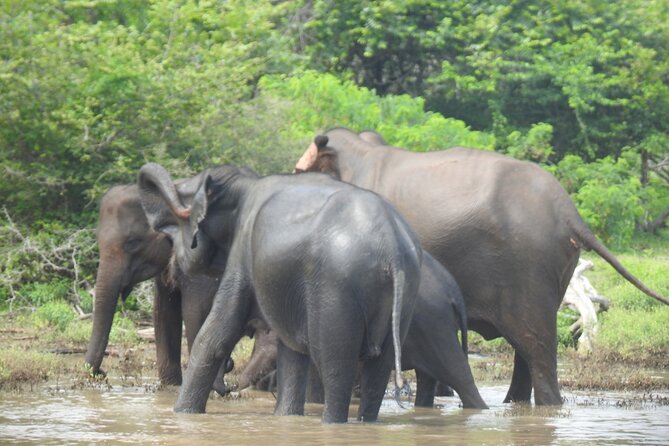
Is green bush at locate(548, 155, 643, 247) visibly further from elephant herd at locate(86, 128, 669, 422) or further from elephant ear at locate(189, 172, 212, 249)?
elephant ear at locate(189, 172, 212, 249)

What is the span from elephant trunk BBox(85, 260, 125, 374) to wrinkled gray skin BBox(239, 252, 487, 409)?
102 inches

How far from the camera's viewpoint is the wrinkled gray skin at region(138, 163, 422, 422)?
8.30 meters

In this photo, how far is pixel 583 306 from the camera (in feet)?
48.1

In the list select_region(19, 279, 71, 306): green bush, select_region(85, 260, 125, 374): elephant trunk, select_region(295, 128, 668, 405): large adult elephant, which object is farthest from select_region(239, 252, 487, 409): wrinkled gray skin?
select_region(19, 279, 71, 306): green bush

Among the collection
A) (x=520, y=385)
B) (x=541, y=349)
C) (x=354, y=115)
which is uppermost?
(x=354, y=115)

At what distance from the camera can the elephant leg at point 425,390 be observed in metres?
10.2

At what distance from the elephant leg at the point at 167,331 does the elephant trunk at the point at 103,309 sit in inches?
13.0

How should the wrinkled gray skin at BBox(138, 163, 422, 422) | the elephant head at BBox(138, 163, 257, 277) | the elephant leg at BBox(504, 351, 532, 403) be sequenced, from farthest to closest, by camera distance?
the elephant leg at BBox(504, 351, 532, 403) < the elephant head at BBox(138, 163, 257, 277) < the wrinkled gray skin at BBox(138, 163, 422, 422)

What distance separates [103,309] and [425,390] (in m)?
2.62

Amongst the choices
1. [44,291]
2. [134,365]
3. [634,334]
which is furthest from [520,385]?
[44,291]

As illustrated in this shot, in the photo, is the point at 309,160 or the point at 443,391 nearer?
the point at 309,160

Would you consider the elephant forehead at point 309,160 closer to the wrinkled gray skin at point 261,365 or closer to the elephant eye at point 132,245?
the wrinkled gray skin at point 261,365

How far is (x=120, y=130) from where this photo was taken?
16.7m

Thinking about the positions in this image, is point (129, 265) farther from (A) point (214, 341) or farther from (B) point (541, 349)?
(B) point (541, 349)
